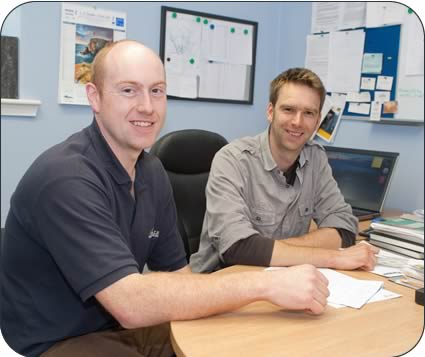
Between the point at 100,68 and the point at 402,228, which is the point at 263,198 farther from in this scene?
the point at 100,68

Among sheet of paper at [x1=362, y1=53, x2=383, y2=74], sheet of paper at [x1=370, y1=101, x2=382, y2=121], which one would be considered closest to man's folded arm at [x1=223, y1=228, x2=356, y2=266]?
sheet of paper at [x1=370, y1=101, x2=382, y2=121]

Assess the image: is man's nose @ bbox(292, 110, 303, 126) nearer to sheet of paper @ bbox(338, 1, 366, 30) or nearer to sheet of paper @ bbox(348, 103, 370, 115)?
sheet of paper @ bbox(348, 103, 370, 115)

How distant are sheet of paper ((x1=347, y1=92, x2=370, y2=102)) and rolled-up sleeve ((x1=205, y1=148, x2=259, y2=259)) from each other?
1.05m

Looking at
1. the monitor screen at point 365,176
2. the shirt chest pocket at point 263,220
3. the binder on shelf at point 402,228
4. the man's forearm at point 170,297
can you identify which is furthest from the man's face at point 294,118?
the man's forearm at point 170,297

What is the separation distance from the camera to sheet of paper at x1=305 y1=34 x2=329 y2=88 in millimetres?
2590

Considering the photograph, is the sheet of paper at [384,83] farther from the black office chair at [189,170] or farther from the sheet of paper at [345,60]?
the black office chair at [189,170]

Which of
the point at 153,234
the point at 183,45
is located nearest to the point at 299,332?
the point at 153,234

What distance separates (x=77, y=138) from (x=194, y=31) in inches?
63.7

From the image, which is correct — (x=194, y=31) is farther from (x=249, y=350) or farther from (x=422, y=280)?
(x=249, y=350)

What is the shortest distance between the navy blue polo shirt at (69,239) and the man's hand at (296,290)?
29 cm

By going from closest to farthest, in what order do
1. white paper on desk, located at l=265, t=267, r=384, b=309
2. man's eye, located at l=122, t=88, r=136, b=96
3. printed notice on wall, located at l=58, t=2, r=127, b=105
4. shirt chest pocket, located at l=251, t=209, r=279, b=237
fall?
white paper on desk, located at l=265, t=267, r=384, b=309
man's eye, located at l=122, t=88, r=136, b=96
shirt chest pocket, located at l=251, t=209, r=279, b=237
printed notice on wall, located at l=58, t=2, r=127, b=105

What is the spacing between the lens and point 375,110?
2.34m

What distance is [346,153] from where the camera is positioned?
229cm

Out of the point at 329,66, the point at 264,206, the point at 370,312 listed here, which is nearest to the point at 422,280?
the point at 370,312
